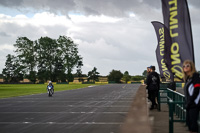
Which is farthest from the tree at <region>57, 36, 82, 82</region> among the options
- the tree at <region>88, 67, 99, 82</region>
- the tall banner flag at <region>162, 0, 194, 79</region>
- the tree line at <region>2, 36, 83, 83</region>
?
the tall banner flag at <region>162, 0, 194, 79</region>

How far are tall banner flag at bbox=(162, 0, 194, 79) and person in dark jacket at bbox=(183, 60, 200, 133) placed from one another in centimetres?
482

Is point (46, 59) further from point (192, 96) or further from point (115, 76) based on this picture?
point (192, 96)

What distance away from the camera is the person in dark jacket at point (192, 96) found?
5238mm

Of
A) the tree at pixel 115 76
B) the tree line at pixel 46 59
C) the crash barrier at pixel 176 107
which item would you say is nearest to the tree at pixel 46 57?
the tree line at pixel 46 59

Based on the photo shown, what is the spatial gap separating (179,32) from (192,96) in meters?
5.23

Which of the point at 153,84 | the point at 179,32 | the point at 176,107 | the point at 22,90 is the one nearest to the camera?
the point at 179,32

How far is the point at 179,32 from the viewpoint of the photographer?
10109 millimetres

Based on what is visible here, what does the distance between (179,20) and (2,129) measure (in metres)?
6.77

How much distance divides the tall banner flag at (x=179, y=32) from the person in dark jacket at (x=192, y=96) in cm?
482

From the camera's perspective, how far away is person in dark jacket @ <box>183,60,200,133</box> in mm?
5238

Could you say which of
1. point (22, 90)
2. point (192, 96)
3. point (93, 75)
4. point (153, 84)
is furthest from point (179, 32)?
point (93, 75)

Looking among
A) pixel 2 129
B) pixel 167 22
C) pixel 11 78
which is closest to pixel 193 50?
→ pixel 167 22

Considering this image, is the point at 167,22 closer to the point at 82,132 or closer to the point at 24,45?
the point at 82,132

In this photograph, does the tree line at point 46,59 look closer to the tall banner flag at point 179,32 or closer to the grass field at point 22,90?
the grass field at point 22,90
